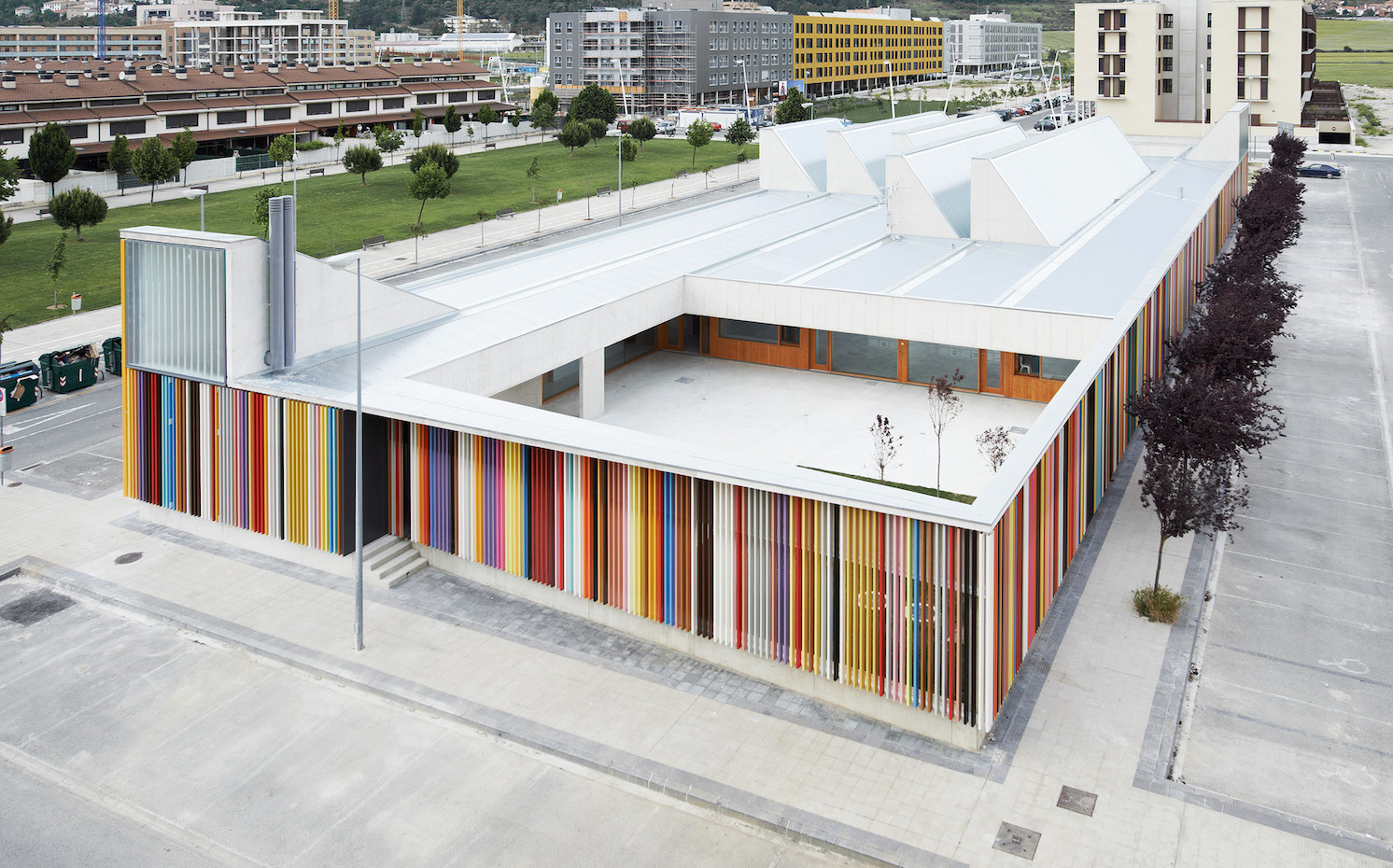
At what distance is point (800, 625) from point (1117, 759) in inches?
196

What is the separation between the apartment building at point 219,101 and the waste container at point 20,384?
150ft

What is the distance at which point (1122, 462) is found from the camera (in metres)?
28.8

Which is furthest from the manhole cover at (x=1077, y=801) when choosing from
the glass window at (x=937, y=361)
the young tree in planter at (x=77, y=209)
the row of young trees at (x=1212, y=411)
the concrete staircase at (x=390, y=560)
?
the young tree in planter at (x=77, y=209)

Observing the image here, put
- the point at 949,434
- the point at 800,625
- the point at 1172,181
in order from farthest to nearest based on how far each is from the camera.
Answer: the point at 1172,181
the point at 949,434
the point at 800,625

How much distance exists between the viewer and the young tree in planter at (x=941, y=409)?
87.9 feet

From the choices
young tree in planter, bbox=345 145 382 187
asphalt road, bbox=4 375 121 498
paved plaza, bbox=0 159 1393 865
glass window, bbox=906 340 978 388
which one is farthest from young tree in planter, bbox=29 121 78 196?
glass window, bbox=906 340 978 388

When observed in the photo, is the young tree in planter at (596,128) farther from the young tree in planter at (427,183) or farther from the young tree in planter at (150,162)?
the young tree in planter at (150,162)

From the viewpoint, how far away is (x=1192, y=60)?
102m

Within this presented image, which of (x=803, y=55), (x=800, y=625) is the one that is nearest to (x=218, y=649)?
(x=800, y=625)

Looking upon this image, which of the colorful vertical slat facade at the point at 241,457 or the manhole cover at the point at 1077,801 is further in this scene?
the colorful vertical slat facade at the point at 241,457

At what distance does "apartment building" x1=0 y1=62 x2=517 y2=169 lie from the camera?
7619cm

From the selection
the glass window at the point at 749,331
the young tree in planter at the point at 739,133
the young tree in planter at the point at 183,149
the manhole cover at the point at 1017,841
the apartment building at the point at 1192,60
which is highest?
the apartment building at the point at 1192,60

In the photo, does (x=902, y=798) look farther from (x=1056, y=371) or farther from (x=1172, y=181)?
(x=1172, y=181)

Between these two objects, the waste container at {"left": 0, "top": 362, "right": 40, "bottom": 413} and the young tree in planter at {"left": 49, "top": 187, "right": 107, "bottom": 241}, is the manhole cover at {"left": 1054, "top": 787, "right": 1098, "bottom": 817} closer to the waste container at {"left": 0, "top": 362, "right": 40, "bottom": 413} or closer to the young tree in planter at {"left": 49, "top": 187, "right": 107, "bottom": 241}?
the waste container at {"left": 0, "top": 362, "right": 40, "bottom": 413}
